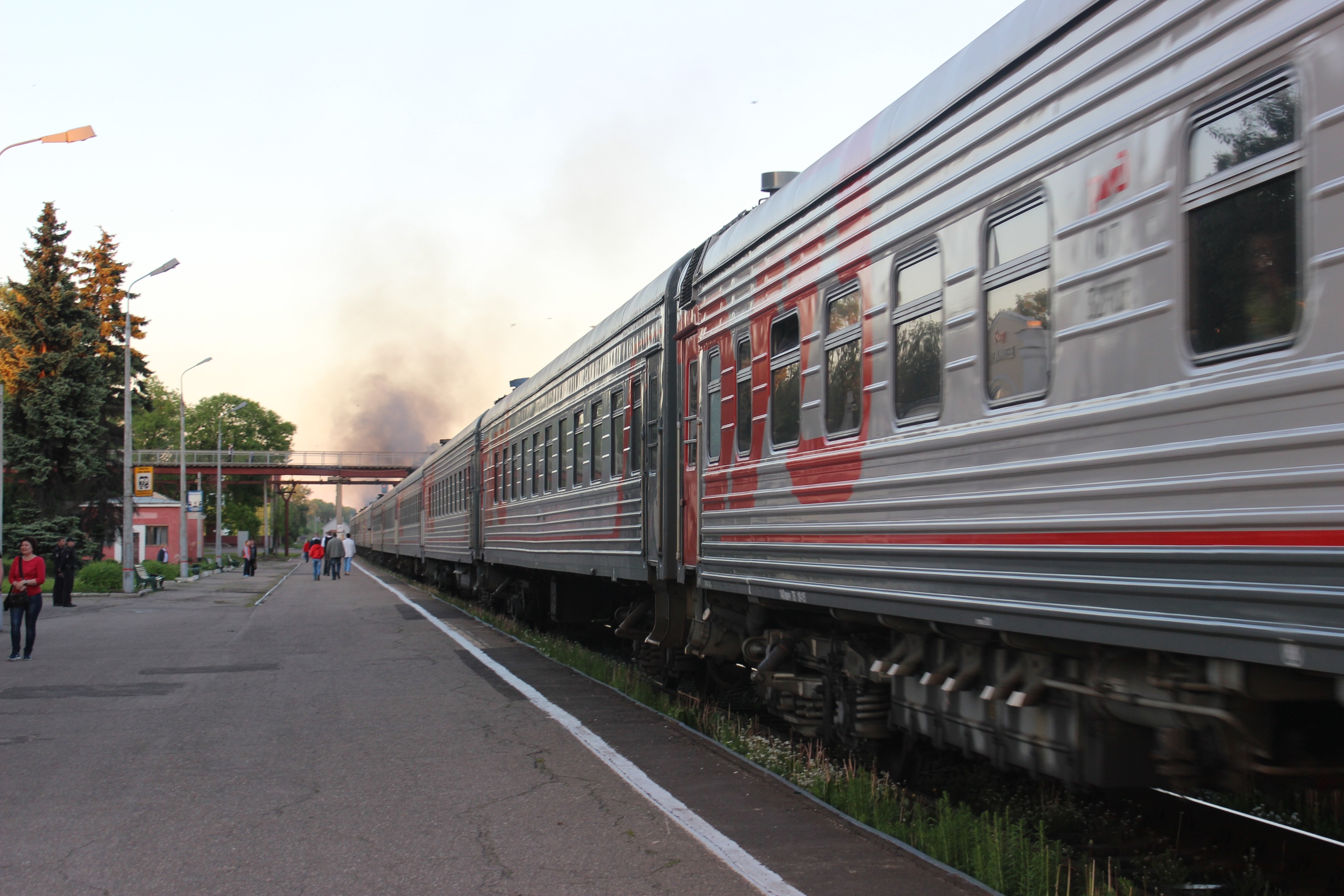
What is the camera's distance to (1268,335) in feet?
12.0

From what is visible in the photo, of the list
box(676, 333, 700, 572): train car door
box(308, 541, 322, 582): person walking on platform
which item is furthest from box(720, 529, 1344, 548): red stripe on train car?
box(308, 541, 322, 582): person walking on platform

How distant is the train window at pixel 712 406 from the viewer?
8.75 metres

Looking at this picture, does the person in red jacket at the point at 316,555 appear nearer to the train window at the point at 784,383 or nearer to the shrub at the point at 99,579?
the shrub at the point at 99,579

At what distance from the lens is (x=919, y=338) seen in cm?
580

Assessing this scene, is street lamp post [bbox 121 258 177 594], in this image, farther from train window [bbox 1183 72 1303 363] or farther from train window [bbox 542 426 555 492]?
train window [bbox 1183 72 1303 363]

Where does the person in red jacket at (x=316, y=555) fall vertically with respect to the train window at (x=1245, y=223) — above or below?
below

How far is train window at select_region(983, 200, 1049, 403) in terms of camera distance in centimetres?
477

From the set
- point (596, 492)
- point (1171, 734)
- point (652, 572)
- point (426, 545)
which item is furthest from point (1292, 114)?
point (426, 545)

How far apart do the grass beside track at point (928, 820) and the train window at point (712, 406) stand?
201 cm

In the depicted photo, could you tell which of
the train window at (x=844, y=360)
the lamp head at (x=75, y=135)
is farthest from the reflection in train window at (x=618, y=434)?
the lamp head at (x=75, y=135)

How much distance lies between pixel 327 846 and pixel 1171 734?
12.8 feet

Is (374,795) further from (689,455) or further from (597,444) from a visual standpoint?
(597,444)

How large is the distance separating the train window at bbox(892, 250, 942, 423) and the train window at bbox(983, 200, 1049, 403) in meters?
0.41

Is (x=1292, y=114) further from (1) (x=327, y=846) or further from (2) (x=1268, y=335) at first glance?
(1) (x=327, y=846)
